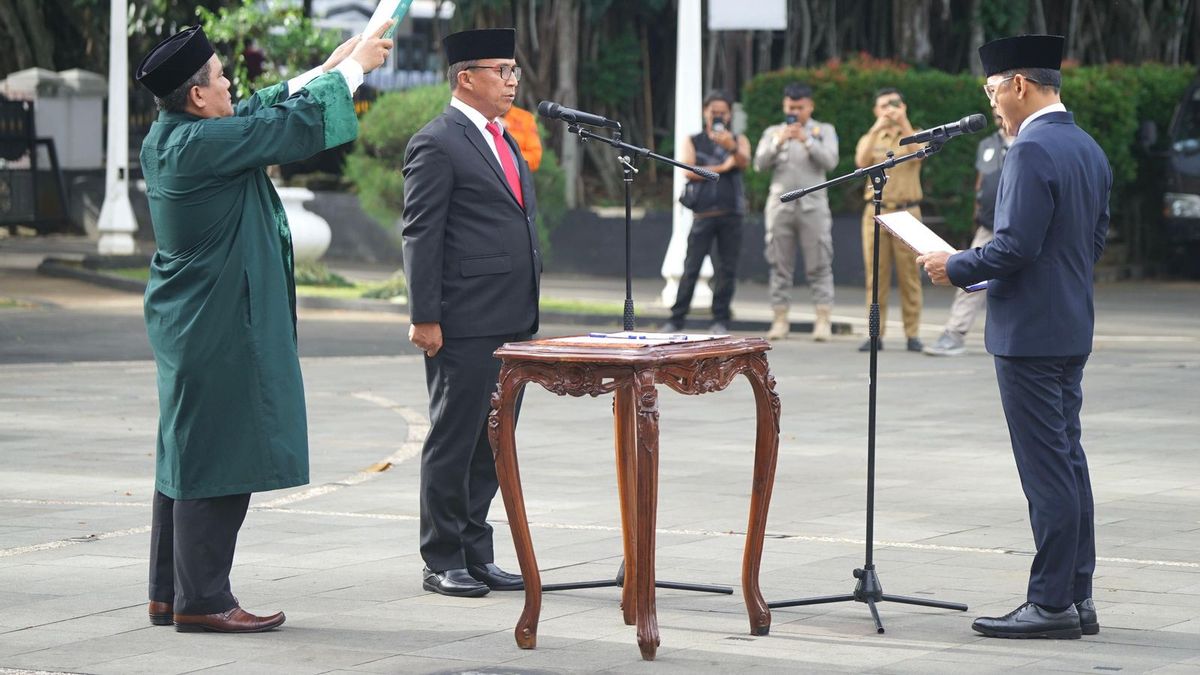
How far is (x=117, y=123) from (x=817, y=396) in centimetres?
1290

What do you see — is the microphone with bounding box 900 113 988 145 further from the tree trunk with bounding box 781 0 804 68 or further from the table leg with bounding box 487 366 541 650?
the tree trunk with bounding box 781 0 804 68

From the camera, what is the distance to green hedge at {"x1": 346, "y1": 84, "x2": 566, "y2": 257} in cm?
2055

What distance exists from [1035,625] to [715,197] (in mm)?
10466

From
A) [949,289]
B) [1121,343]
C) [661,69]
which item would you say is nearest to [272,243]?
[1121,343]

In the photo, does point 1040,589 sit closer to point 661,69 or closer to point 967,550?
point 967,550

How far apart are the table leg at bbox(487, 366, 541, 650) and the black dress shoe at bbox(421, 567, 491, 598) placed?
78 centimetres

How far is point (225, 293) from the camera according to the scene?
6496 millimetres

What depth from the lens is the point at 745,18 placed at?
18.6 meters

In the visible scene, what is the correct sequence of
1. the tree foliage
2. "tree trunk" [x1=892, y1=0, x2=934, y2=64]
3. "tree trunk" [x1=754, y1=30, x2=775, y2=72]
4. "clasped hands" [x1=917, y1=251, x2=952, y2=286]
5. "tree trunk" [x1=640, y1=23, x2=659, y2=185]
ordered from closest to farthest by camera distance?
1. "clasped hands" [x1=917, y1=251, x2=952, y2=286]
2. the tree foliage
3. "tree trunk" [x1=892, y1=0, x2=934, y2=64]
4. "tree trunk" [x1=754, y1=30, x2=775, y2=72]
5. "tree trunk" [x1=640, y1=23, x2=659, y2=185]

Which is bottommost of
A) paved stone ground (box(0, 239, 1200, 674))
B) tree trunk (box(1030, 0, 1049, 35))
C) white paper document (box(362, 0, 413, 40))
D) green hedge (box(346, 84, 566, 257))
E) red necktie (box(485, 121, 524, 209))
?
paved stone ground (box(0, 239, 1200, 674))

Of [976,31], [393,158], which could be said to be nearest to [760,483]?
[393,158]

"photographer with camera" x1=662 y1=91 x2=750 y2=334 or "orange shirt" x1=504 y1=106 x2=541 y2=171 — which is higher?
"orange shirt" x1=504 y1=106 x2=541 y2=171

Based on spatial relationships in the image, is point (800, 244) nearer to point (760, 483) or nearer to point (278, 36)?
point (278, 36)

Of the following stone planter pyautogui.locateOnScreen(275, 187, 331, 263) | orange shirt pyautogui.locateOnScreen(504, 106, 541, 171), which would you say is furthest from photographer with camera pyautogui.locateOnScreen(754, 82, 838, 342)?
stone planter pyautogui.locateOnScreen(275, 187, 331, 263)
